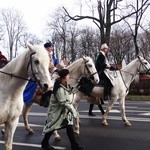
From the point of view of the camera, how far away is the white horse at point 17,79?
581 centimetres

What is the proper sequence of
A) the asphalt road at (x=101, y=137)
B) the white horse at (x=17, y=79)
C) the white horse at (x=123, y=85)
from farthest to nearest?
1. the white horse at (x=123, y=85)
2. the asphalt road at (x=101, y=137)
3. the white horse at (x=17, y=79)

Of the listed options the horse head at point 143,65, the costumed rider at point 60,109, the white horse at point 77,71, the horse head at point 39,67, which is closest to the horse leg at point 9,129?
the horse head at point 39,67

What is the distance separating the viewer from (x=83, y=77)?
10.7 meters

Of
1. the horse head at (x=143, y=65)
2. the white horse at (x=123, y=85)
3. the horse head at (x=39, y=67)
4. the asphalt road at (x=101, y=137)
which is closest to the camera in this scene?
the horse head at (x=39, y=67)

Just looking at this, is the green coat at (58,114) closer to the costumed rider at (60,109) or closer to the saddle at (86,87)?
the costumed rider at (60,109)

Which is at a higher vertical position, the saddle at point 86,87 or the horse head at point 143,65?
the horse head at point 143,65

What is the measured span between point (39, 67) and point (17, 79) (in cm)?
57

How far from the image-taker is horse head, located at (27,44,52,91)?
5.69m

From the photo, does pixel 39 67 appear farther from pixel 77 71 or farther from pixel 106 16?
pixel 106 16

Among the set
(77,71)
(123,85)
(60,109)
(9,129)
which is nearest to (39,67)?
(9,129)

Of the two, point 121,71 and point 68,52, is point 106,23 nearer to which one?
point 121,71

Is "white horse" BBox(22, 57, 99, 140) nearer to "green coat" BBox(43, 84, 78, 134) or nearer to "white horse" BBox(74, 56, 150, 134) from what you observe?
"white horse" BBox(74, 56, 150, 134)

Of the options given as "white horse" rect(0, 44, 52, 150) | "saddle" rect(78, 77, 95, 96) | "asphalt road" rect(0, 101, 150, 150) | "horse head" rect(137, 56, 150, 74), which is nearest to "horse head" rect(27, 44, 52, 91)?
"white horse" rect(0, 44, 52, 150)

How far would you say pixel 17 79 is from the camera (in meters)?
6.18
